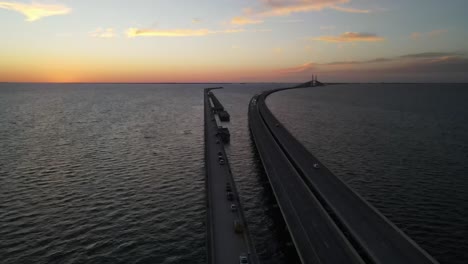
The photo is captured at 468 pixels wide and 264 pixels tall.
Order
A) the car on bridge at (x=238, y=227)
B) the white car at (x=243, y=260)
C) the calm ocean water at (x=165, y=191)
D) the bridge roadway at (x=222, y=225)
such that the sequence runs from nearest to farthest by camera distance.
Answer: the white car at (x=243, y=260) → the bridge roadway at (x=222, y=225) → the car on bridge at (x=238, y=227) → the calm ocean water at (x=165, y=191)

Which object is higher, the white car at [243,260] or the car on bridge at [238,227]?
the car on bridge at [238,227]

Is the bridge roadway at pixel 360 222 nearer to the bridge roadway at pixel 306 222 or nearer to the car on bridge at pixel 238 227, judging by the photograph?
the bridge roadway at pixel 306 222

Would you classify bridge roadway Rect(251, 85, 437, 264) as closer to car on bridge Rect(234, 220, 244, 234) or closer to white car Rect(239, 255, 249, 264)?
car on bridge Rect(234, 220, 244, 234)

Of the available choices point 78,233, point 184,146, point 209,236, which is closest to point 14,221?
point 78,233

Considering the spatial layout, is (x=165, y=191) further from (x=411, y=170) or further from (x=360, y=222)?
(x=411, y=170)

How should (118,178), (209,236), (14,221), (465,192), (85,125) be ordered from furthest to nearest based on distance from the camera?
(85,125)
(118,178)
(465,192)
(14,221)
(209,236)

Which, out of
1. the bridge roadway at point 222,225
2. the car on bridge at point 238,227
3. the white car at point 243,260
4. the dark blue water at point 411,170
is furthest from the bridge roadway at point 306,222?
the dark blue water at point 411,170

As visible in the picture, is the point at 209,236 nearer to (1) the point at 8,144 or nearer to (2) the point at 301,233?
(2) the point at 301,233

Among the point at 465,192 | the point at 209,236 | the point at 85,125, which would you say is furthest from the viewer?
the point at 85,125
